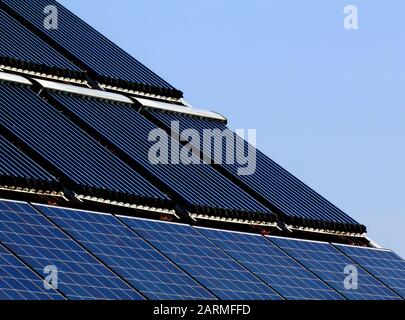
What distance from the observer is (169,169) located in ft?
140

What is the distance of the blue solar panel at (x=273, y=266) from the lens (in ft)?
126

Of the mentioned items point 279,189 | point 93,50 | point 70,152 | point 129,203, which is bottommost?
point 129,203

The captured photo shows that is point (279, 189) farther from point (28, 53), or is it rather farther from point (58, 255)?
point (58, 255)

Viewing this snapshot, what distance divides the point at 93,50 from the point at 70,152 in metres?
11.9

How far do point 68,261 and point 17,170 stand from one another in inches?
157

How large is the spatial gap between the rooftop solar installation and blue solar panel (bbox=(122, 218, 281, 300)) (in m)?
2.30

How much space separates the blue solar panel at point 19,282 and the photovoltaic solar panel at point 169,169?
9213 millimetres

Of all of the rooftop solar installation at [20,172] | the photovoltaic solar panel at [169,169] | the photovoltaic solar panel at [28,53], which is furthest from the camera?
the photovoltaic solar panel at [28,53]

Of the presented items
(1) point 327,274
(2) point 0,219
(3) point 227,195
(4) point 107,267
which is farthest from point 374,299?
(2) point 0,219

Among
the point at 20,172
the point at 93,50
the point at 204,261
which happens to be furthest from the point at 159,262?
the point at 93,50

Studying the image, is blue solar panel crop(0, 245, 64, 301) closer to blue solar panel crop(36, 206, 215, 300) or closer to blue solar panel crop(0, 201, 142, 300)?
blue solar panel crop(0, 201, 142, 300)

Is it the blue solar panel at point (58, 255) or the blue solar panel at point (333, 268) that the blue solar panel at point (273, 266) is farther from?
the blue solar panel at point (58, 255)

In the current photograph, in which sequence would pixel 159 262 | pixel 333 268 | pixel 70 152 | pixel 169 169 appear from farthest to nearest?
pixel 169 169 < pixel 333 268 < pixel 70 152 < pixel 159 262

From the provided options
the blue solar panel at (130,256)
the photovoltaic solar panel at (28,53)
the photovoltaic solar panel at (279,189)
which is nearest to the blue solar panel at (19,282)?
the blue solar panel at (130,256)
